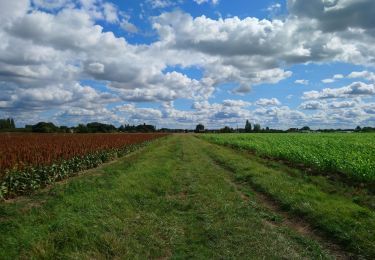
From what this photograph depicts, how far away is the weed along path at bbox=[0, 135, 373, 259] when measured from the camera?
23.8ft

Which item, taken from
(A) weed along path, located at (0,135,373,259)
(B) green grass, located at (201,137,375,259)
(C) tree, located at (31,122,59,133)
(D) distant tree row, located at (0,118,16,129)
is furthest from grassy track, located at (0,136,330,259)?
(D) distant tree row, located at (0,118,16,129)

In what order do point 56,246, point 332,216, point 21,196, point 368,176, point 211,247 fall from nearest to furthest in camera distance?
point 56,246 → point 211,247 → point 332,216 → point 21,196 → point 368,176

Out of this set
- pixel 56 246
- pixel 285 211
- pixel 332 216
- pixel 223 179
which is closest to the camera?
pixel 56 246

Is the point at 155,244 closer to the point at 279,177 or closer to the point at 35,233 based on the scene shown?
the point at 35,233

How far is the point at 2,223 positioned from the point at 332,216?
847 centimetres

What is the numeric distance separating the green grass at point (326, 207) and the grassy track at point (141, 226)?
2.98ft

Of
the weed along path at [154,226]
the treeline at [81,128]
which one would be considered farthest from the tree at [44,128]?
the weed along path at [154,226]

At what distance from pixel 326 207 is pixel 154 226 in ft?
17.8

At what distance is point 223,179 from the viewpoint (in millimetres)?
17453

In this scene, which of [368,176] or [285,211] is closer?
[285,211]

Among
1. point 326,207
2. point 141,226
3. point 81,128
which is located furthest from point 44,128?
point 326,207

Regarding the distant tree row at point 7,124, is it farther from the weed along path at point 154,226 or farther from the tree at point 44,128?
the weed along path at point 154,226

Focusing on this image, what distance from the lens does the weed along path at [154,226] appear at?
Result: 7266mm

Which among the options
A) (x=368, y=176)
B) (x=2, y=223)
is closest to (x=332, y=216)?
(x=368, y=176)
